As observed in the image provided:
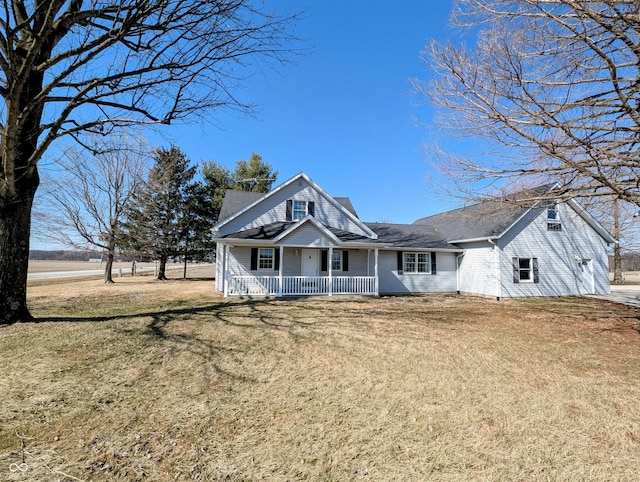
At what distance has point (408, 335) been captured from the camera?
754 cm

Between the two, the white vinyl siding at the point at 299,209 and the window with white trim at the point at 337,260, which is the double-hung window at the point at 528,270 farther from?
the white vinyl siding at the point at 299,209

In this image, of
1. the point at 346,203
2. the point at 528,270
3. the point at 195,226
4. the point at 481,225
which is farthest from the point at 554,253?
the point at 195,226

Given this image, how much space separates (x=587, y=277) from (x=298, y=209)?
16.4 meters

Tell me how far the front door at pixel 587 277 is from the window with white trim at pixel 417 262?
8.48 m

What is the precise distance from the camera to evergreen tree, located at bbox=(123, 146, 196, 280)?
23703 millimetres

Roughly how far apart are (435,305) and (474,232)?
6435 millimetres

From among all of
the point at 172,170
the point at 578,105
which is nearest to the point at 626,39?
the point at 578,105

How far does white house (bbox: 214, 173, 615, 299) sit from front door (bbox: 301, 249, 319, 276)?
0.17 feet

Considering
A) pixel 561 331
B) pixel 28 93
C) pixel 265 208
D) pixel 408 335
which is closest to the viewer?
pixel 28 93

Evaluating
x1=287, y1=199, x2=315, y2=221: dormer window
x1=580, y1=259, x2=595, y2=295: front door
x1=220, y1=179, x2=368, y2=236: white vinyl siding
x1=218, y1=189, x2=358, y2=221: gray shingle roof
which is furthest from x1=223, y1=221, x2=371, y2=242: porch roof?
x1=580, y1=259, x2=595, y2=295: front door

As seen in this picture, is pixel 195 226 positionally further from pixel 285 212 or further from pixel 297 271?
pixel 297 271

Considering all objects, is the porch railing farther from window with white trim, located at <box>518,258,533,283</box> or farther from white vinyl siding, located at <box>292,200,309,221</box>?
window with white trim, located at <box>518,258,533,283</box>

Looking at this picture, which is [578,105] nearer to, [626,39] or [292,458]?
[626,39]

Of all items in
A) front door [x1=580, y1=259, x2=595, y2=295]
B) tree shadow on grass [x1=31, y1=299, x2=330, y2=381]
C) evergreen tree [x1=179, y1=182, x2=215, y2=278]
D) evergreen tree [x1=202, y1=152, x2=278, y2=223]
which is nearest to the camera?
tree shadow on grass [x1=31, y1=299, x2=330, y2=381]
